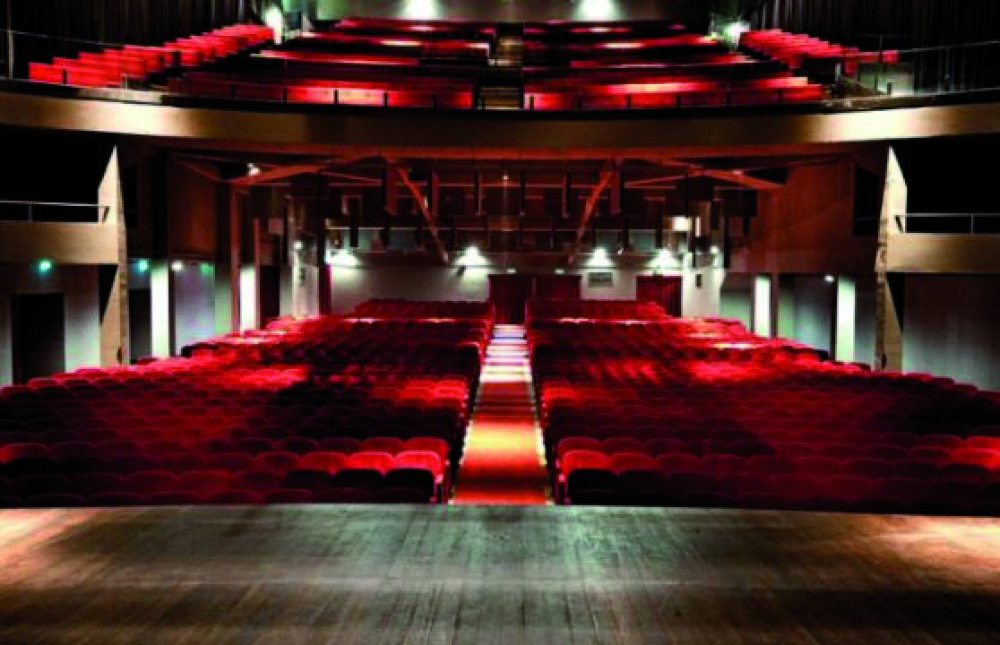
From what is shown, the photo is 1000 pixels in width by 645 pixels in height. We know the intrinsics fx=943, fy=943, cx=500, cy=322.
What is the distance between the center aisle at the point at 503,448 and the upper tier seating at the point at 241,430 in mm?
384

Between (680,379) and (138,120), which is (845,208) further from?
(138,120)

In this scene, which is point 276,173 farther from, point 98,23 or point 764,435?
point 764,435

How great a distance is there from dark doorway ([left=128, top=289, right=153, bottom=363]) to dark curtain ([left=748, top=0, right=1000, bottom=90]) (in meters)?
A: 17.4

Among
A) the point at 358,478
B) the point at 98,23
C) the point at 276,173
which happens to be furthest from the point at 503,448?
the point at 98,23

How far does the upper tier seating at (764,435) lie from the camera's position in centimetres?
723

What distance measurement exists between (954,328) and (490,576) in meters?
15.9

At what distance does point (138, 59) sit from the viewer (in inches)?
831

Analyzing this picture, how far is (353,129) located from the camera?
18.4m

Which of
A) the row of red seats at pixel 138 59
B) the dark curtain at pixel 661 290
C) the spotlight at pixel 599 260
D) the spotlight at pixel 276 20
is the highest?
the spotlight at pixel 276 20

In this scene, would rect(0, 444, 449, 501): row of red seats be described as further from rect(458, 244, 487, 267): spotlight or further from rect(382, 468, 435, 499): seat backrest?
rect(458, 244, 487, 267): spotlight

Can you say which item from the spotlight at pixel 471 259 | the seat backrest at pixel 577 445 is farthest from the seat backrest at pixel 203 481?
the spotlight at pixel 471 259

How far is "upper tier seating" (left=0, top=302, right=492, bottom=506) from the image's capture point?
731 centimetres

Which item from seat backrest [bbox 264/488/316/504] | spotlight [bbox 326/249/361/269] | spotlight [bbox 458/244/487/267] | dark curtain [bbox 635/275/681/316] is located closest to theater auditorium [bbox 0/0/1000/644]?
seat backrest [bbox 264/488/316/504]

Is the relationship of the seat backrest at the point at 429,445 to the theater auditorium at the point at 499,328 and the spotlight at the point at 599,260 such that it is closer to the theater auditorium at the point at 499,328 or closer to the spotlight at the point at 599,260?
the theater auditorium at the point at 499,328
